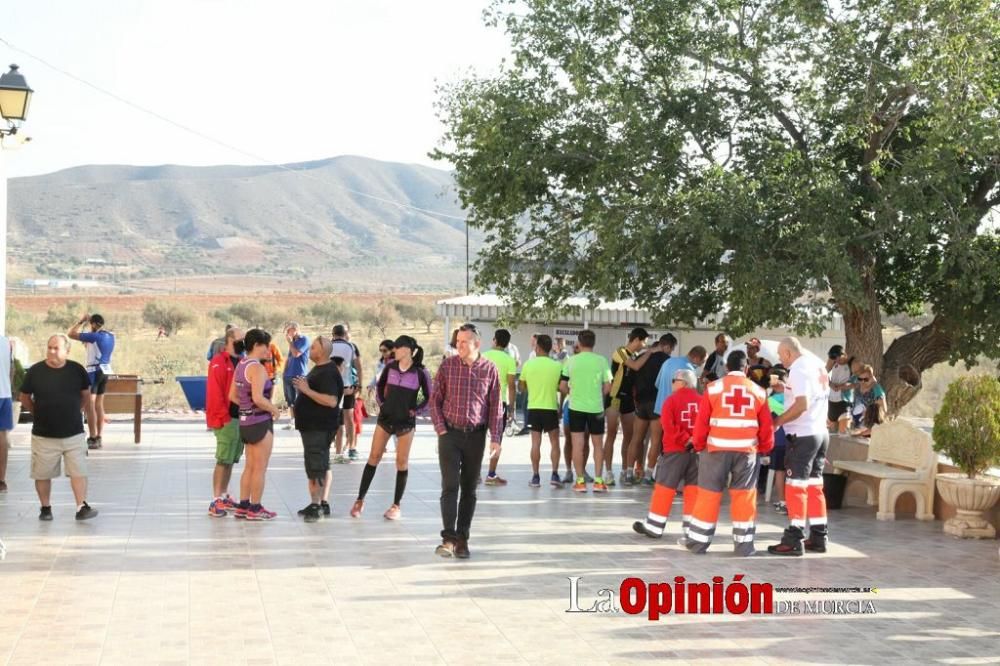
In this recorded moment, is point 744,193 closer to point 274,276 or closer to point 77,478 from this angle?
point 77,478

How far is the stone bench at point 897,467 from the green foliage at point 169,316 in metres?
53.0

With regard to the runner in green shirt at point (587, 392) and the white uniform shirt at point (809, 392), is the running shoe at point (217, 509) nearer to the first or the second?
the runner in green shirt at point (587, 392)

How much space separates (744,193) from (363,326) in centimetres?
5579

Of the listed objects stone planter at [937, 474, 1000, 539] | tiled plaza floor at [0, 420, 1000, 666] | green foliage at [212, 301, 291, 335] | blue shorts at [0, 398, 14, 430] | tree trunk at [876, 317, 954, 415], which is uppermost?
green foliage at [212, 301, 291, 335]

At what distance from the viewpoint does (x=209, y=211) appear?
146m

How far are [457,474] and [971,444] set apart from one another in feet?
15.3

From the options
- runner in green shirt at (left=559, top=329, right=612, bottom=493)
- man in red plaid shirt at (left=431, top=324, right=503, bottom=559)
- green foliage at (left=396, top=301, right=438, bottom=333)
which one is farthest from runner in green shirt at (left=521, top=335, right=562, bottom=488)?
green foliage at (left=396, top=301, right=438, bottom=333)

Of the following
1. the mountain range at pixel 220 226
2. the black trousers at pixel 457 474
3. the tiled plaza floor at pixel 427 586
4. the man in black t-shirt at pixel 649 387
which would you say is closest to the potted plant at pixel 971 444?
the tiled plaza floor at pixel 427 586

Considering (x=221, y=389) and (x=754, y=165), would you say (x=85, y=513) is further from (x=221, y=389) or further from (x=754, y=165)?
(x=754, y=165)

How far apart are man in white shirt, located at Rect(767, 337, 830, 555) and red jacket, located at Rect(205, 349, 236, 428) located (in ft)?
16.2

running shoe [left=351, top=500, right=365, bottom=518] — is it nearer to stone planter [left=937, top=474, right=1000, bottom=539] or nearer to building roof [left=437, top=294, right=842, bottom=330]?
stone planter [left=937, top=474, right=1000, bottom=539]

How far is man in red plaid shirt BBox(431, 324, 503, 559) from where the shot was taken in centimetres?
996

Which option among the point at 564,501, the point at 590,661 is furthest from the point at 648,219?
the point at 590,661

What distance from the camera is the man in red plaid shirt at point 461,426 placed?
996 cm
